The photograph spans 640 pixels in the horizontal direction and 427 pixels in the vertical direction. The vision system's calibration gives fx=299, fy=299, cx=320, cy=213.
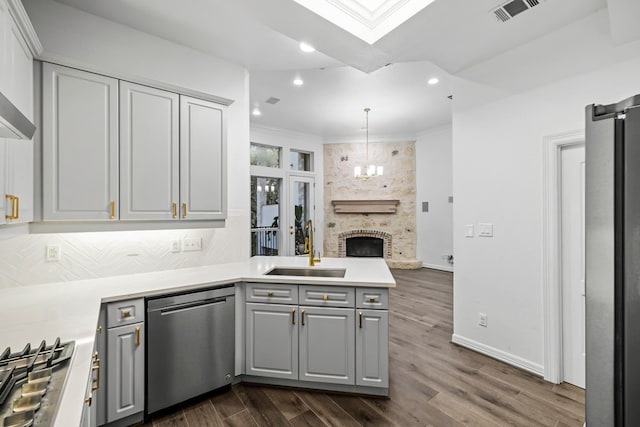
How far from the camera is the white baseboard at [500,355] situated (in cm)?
262

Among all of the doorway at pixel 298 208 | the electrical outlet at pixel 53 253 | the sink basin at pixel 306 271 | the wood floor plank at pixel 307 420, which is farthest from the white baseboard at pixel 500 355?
the doorway at pixel 298 208

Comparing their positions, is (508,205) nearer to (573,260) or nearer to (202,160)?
(573,260)

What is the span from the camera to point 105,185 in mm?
2082

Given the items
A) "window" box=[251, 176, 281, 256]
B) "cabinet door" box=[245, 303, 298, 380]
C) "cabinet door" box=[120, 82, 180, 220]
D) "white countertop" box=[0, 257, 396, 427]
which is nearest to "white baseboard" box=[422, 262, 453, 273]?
"window" box=[251, 176, 281, 256]

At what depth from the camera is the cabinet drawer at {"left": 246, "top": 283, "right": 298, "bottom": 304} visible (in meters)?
2.29

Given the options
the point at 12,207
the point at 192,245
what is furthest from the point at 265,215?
the point at 12,207

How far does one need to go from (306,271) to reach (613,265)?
7.08 feet

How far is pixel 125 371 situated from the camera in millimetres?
1873

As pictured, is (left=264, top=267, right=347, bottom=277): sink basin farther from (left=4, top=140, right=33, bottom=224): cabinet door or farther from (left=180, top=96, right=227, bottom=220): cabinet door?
(left=4, top=140, right=33, bottom=224): cabinet door

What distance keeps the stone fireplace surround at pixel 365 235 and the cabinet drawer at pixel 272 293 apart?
5.46 metres

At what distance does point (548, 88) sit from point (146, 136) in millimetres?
3279

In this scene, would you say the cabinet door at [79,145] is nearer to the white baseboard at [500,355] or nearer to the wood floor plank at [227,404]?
the wood floor plank at [227,404]

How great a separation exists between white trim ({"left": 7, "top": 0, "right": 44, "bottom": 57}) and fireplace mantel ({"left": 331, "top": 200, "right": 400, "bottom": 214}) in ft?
20.7

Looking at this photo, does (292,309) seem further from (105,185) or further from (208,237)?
(105,185)
